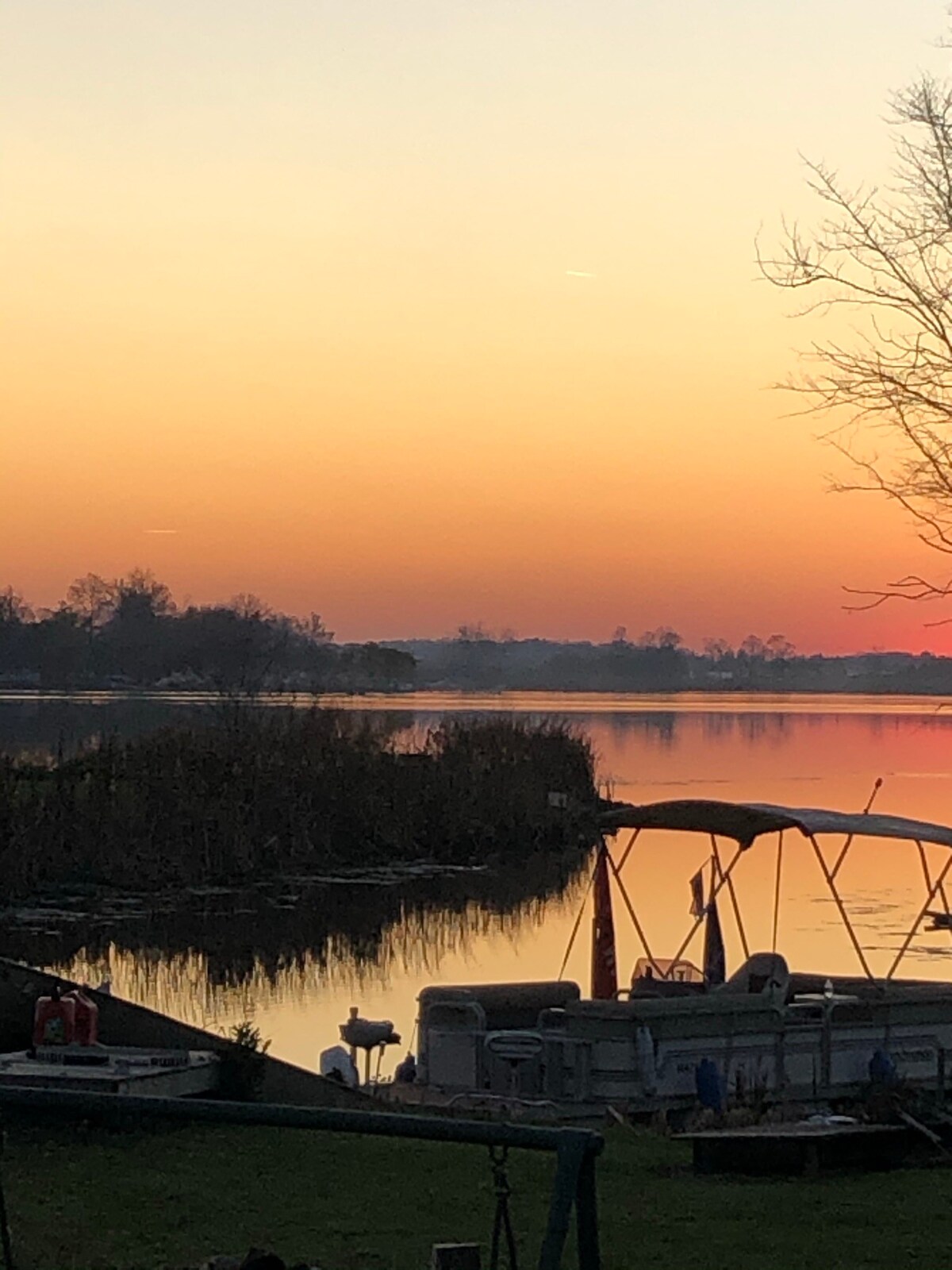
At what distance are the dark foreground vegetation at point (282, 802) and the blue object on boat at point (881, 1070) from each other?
1810cm

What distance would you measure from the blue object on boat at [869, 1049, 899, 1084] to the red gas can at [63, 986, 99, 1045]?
7.39 m

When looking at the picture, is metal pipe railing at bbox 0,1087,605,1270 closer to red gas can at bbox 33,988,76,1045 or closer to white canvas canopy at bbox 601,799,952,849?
red gas can at bbox 33,988,76,1045

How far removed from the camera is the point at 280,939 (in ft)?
101

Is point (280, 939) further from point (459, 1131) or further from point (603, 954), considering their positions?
point (459, 1131)

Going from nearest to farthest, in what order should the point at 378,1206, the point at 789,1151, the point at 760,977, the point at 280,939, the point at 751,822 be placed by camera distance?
the point at 378,1206, the point at 789,1151, the point at 760,977, the point at 751,822, the point at 280,939

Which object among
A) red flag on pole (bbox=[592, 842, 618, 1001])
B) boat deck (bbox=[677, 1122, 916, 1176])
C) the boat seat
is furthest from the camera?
red flag on pole (bbox=[592, 842, 618, 1001])

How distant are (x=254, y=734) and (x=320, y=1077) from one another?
29319 mm

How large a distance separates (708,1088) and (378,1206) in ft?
21.7

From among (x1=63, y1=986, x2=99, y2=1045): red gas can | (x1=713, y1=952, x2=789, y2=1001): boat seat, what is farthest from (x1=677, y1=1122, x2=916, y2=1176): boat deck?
(x1=713, y1=952, x2=789, y2=1001): boat seat

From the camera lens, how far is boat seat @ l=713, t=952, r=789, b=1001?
17.8 m

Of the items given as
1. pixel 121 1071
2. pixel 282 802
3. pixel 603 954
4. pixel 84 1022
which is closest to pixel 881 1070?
pixel 603 954

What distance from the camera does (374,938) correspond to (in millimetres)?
31656

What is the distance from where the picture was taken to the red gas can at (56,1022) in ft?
40.6

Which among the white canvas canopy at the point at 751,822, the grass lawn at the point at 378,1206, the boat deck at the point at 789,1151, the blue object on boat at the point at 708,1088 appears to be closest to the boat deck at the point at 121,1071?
the grass lawn at the point at 378,1206
